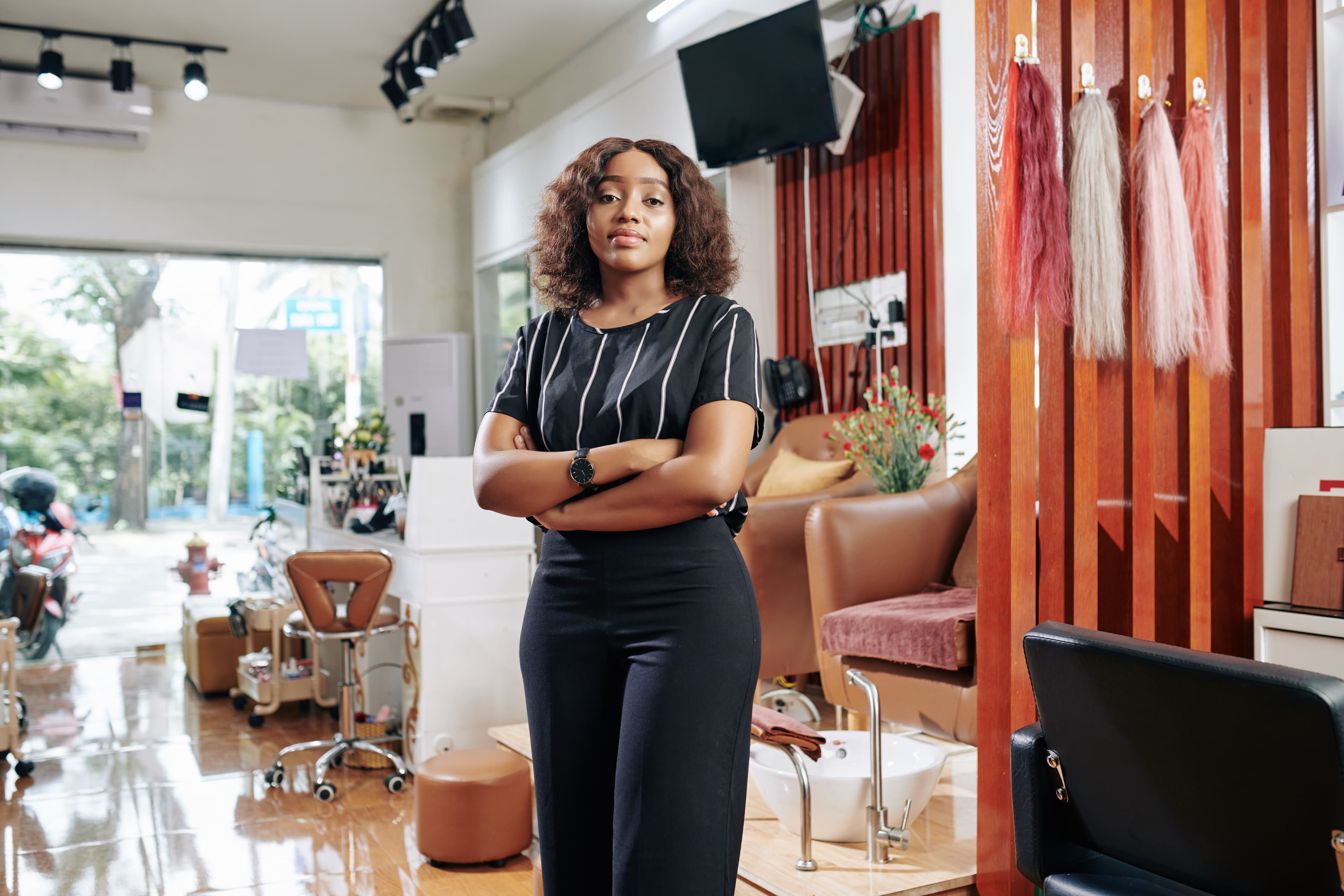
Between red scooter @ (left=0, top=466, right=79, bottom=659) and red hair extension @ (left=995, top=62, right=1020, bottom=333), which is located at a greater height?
red hair extension @ (left=995, top=62, right=1020, bottom=333)

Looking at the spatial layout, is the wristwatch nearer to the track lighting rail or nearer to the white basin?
the white basin

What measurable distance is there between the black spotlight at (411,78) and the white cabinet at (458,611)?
3281mm

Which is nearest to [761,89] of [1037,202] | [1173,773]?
[1037,202]

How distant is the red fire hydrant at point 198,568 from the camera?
6.94 m

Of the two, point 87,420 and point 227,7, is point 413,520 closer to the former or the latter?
point 227,7

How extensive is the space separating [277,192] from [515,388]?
6543 millimetres

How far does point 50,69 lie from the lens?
619cm

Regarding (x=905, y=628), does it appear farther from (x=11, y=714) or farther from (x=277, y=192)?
(x=277, y=192)

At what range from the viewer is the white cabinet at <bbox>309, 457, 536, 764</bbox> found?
13.0 ft

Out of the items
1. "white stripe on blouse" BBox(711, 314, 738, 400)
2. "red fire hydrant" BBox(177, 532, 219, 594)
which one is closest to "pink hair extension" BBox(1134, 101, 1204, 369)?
"white stripe on blouse" BBox(711, 314, 738, 400)

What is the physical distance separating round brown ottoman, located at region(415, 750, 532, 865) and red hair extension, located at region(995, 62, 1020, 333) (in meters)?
1.96

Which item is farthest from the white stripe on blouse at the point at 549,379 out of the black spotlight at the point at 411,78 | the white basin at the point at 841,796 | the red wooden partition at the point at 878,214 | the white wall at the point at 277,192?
the white wall at the point at 277,192

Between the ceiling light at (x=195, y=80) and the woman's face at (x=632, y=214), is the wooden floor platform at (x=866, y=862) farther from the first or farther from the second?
the ceiling light at (x=195, y=80)

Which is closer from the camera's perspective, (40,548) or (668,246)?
(668,246)
